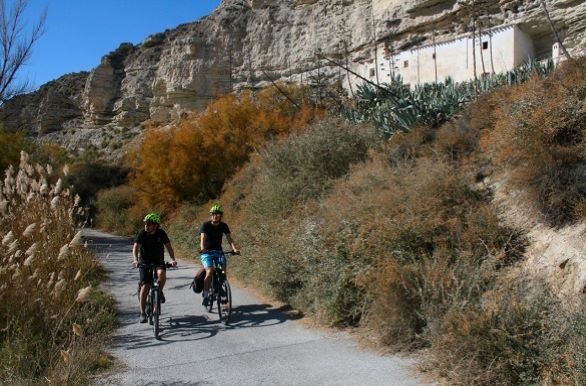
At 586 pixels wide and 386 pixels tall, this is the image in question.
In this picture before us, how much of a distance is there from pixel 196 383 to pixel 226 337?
1947 millimetres

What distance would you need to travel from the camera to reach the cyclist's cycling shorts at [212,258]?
28.7ft

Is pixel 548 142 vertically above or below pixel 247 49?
below

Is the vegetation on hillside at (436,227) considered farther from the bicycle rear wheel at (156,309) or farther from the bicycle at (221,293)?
the bicycle rear wheel at (156,309)

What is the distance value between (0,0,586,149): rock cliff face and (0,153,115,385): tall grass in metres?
16.9

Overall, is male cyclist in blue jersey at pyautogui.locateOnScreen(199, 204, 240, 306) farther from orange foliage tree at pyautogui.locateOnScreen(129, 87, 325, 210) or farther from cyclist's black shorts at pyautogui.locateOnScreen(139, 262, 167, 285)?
orange foliage tree at pyautogui.locateOnScreen(129, 87, 325, 210)

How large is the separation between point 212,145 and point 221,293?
17.0m

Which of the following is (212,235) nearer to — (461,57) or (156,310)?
(156,310)

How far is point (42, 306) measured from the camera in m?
5.77

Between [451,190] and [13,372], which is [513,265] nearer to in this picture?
[451,190]

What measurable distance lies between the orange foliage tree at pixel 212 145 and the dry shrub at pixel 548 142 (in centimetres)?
1348

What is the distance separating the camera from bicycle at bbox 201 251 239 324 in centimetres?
834

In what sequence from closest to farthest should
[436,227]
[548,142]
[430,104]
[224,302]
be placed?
[436,227] < [224,302] < [548,142] < [430,104]

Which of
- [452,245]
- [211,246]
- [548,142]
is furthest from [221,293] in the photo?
[548,142]

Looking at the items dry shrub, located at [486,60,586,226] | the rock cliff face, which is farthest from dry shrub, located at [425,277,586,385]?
the rock cliff face
